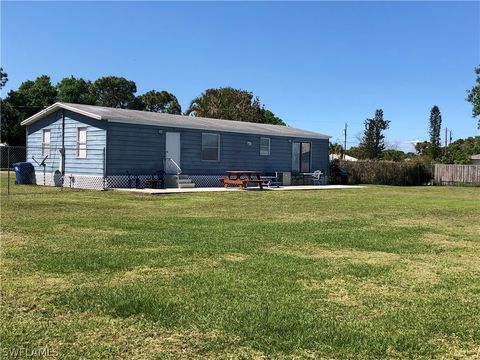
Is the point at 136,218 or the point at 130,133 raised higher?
the point at 130,133

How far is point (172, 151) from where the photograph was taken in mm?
21094

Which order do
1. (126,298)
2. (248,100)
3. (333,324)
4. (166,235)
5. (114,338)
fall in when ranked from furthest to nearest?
1. (248,100)
2. (166,235)
3. (126,298)
4. (333,324)
5. (114,338)

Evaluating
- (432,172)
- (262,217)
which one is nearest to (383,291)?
(262,217)

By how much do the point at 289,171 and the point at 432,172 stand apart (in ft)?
39.1

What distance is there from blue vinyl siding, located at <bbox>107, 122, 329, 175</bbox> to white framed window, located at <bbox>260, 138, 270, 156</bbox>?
7.9 inches

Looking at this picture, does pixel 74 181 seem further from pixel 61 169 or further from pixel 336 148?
pixel 336 148

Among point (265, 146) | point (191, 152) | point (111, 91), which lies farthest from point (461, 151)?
point (191, 152)

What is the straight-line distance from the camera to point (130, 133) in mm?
19562

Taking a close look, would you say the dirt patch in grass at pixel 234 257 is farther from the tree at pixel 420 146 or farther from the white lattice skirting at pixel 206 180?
the tree at pixel 420 146

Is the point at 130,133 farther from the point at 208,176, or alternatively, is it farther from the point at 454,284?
the point at 454,284

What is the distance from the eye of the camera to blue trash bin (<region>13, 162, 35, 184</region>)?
20750 millimetres

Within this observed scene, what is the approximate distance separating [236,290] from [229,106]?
42.0 meters

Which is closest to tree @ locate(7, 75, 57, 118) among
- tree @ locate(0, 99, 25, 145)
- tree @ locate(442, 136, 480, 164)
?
tree @ locate(0, 99, 25, 145)

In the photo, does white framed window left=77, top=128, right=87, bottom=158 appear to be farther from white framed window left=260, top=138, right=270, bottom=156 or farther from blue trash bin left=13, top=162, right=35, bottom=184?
white framed window left=260, top=138, right=270, bottom=156
